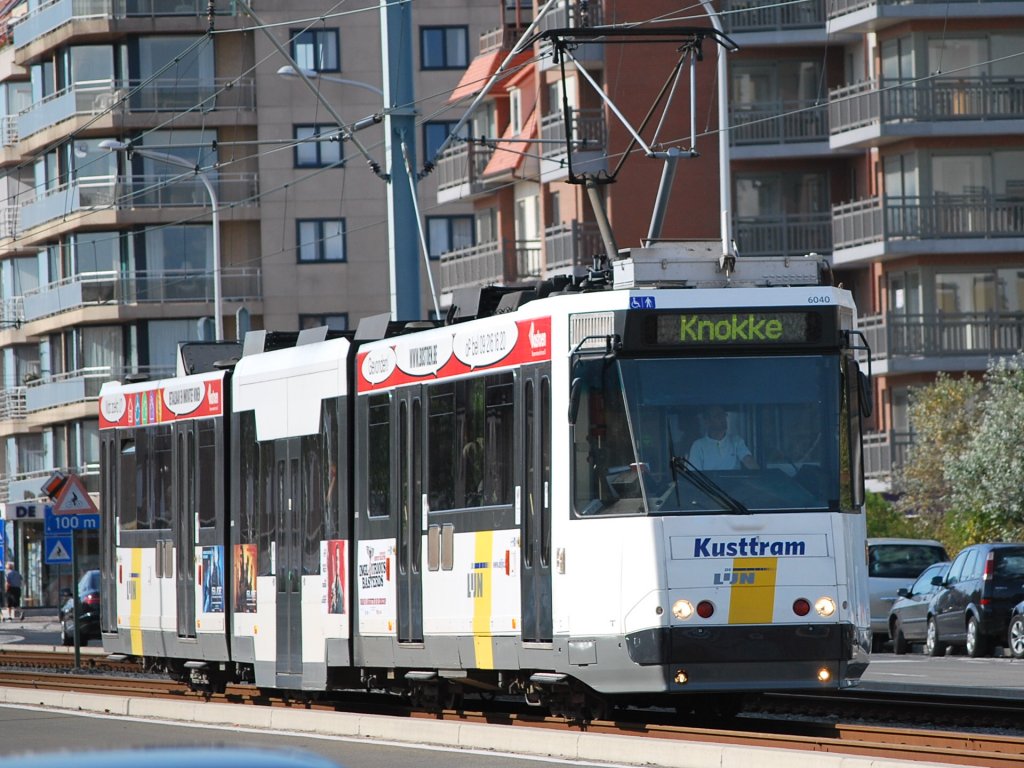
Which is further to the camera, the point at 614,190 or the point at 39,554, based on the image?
the point at 39,554

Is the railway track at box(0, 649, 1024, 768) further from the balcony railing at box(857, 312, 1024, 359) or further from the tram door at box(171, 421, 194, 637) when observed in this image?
the balcony railing at box(857, 312, 1024, 359)

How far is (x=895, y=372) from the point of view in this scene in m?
55.6

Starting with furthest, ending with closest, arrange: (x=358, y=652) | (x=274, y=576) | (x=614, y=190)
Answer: (x=614, y=190) < (x=274, y=576) < (x=358, y=652)

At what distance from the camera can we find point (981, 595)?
3142 cm

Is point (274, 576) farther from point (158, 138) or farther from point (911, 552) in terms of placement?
point (158, 138)

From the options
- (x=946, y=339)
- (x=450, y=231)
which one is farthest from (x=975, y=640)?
(x=450, y=231)

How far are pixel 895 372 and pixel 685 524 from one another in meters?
40.4

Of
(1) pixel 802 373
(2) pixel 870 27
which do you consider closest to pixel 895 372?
(2) pixel 870 27

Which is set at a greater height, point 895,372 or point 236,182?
point 236,182

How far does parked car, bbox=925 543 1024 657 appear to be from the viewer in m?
31.3

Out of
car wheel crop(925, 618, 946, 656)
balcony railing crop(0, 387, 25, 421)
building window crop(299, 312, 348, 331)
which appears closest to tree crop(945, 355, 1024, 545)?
car wheel crop(925, 618, 946, 656)

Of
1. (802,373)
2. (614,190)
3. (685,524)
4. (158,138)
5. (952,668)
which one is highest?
(158,138)

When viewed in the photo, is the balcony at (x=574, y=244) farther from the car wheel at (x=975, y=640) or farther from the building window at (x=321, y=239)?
the car wheel at (x=975, y=640)

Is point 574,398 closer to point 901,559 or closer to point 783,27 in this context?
point 901,559
